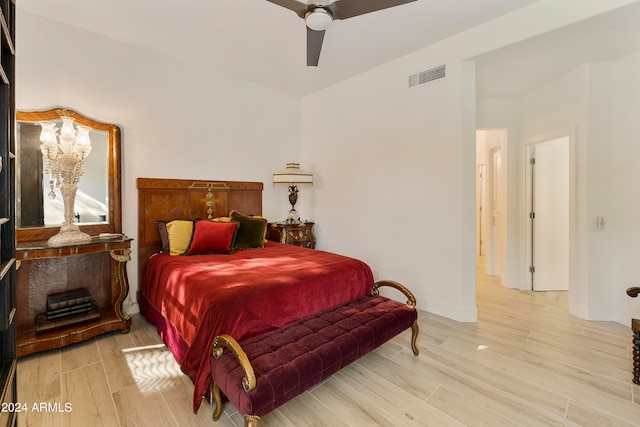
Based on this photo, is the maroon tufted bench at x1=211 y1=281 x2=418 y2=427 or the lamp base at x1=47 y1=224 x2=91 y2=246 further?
the lamp base at x1=47 y1=224 x2=91 y2=246

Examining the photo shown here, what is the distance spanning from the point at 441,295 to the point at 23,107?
4.57m

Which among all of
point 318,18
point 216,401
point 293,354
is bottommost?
point 216,401

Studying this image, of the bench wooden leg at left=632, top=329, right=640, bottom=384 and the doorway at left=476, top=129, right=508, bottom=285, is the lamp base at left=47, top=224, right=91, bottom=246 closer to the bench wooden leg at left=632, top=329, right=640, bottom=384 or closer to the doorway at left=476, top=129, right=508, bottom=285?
the bench wooden leg at left=632, top=329, right=640, bottom=384

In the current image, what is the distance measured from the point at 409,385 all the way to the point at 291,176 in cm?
306

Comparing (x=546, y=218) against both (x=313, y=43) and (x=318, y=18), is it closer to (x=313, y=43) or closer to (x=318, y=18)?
(x=313, y=43)

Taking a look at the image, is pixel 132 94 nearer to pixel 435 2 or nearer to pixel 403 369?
pixel 435 2

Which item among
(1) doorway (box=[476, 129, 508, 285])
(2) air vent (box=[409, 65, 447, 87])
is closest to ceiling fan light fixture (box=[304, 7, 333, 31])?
(2) air vent (box=[409, 65, 447, 87])

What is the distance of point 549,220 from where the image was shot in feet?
13.5

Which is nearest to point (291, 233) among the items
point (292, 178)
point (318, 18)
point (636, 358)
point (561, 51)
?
point (292, 178)

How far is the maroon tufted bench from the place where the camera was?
4.63 ft

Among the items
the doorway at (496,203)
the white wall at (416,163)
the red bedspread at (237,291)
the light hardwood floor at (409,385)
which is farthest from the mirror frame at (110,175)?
the doorway at (496,203)

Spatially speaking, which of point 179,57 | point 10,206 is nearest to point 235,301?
point 10,206

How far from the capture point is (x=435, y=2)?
98.0 inches

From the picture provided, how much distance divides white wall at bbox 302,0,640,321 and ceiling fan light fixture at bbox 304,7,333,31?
5.64 feet
